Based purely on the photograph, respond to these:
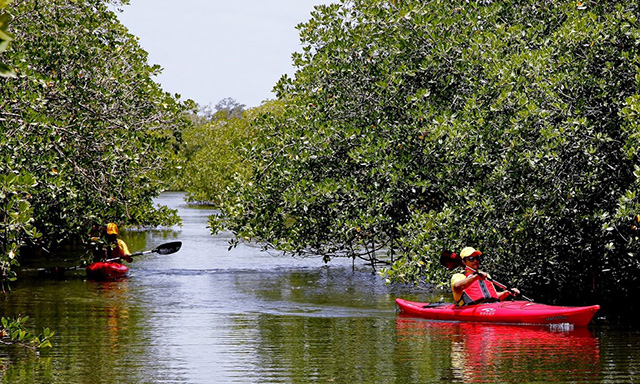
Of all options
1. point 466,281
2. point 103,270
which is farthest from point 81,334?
point 103,270

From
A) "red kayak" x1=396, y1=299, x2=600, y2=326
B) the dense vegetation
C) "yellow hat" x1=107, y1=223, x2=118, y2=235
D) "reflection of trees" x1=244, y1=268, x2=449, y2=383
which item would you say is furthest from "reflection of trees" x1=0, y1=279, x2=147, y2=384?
"red kayak" x1=396, y1=299, x2=600, y2=326

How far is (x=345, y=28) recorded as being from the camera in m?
16.9

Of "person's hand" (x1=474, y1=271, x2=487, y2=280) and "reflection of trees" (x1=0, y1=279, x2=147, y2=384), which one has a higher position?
"person's hand" (x1=474, y1=271, x2=487, y2=280)

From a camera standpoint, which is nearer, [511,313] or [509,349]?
[509,349]

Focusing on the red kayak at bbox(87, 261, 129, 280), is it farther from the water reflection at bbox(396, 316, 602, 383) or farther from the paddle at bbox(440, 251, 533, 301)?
the paddle at bbox(440, 251, 533, 301)

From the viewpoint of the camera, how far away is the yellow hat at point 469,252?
1284 cm

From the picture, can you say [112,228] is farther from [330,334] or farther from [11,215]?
[11,215]

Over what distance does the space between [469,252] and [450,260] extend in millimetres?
527

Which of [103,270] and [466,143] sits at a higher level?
[466,143]

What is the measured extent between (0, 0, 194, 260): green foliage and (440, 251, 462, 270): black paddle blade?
5.15 meters

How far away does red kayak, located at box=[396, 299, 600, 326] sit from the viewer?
39.9 feet

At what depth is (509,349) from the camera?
438 inches

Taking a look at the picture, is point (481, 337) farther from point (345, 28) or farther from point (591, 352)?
point (345, 28)

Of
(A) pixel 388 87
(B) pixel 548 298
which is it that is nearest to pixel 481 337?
(B) pixel 548 298
